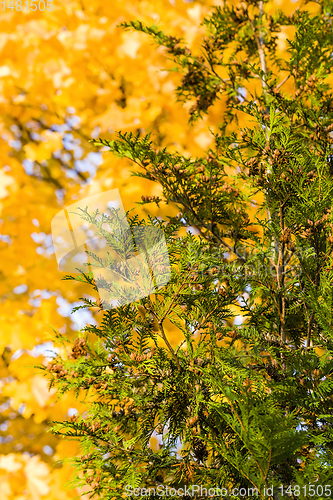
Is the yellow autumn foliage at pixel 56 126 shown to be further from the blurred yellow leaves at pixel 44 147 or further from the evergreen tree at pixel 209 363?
the evergreen tree at pixel 209 363

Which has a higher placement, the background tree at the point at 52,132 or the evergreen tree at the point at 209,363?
the background tree at the point at 52,132

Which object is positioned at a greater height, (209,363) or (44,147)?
(44,147)

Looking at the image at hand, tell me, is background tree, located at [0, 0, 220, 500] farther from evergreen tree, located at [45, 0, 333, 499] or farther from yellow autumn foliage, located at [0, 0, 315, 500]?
evergreen tree, located at [45, 0, 333, 499]

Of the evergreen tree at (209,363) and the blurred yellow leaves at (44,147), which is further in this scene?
the blurred yellow leaves at (44,147)

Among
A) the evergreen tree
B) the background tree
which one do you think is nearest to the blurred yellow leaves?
the background tree

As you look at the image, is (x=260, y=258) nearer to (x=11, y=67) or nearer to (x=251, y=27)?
(x=251, y=27)

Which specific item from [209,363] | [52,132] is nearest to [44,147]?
[52,132]

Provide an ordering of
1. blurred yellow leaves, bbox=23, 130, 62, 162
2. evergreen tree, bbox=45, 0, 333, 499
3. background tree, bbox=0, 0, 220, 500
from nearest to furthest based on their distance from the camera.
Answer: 1. evergreen tree, bbox=45, 0, 333, 499
2. background tree, bbox=0, 0, 220, 500
3. blurred yellow leaves, bbox=23, 130, 62, 162

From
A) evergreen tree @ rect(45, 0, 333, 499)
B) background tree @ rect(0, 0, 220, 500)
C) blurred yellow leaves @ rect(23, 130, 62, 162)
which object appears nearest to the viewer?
evergreen tree @ rect(45, 0, 333, 499)

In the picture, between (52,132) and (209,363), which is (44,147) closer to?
(52,132)

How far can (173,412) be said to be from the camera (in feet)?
1.95

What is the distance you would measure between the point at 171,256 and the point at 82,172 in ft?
2.97

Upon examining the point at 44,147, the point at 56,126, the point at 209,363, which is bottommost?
the point at 209,363

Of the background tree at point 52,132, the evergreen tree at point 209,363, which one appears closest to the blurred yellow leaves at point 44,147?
the background tree at point 52,132
